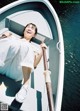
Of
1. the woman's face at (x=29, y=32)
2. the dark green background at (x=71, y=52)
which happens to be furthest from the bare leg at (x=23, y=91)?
the dark green background at (x=71, y=52)

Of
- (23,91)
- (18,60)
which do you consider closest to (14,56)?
(18,60)

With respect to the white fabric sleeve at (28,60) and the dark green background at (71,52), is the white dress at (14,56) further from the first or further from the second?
the dark green background at (71,52)

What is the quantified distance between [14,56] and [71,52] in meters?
3.87

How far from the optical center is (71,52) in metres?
7.92

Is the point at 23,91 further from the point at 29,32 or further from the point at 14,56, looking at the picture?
the point at 29,32

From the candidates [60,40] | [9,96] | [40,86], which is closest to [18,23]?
[60,40]

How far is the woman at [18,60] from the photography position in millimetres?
4152

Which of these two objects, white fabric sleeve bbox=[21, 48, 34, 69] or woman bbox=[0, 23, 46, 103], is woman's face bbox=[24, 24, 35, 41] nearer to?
woman bbox=[0, 23, 46, 103]

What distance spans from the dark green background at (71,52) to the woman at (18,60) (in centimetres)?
195

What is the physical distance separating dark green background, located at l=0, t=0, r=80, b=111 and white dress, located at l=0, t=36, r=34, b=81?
1979mm

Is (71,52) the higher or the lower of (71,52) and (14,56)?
the lower

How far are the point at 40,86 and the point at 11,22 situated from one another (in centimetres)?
184

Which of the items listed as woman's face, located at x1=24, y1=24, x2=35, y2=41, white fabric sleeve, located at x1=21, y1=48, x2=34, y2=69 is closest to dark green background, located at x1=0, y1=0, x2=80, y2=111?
woman's face, located at x1=24, y1=24, x2=35, y2=41

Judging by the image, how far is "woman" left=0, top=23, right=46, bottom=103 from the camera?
4152 millimetres
